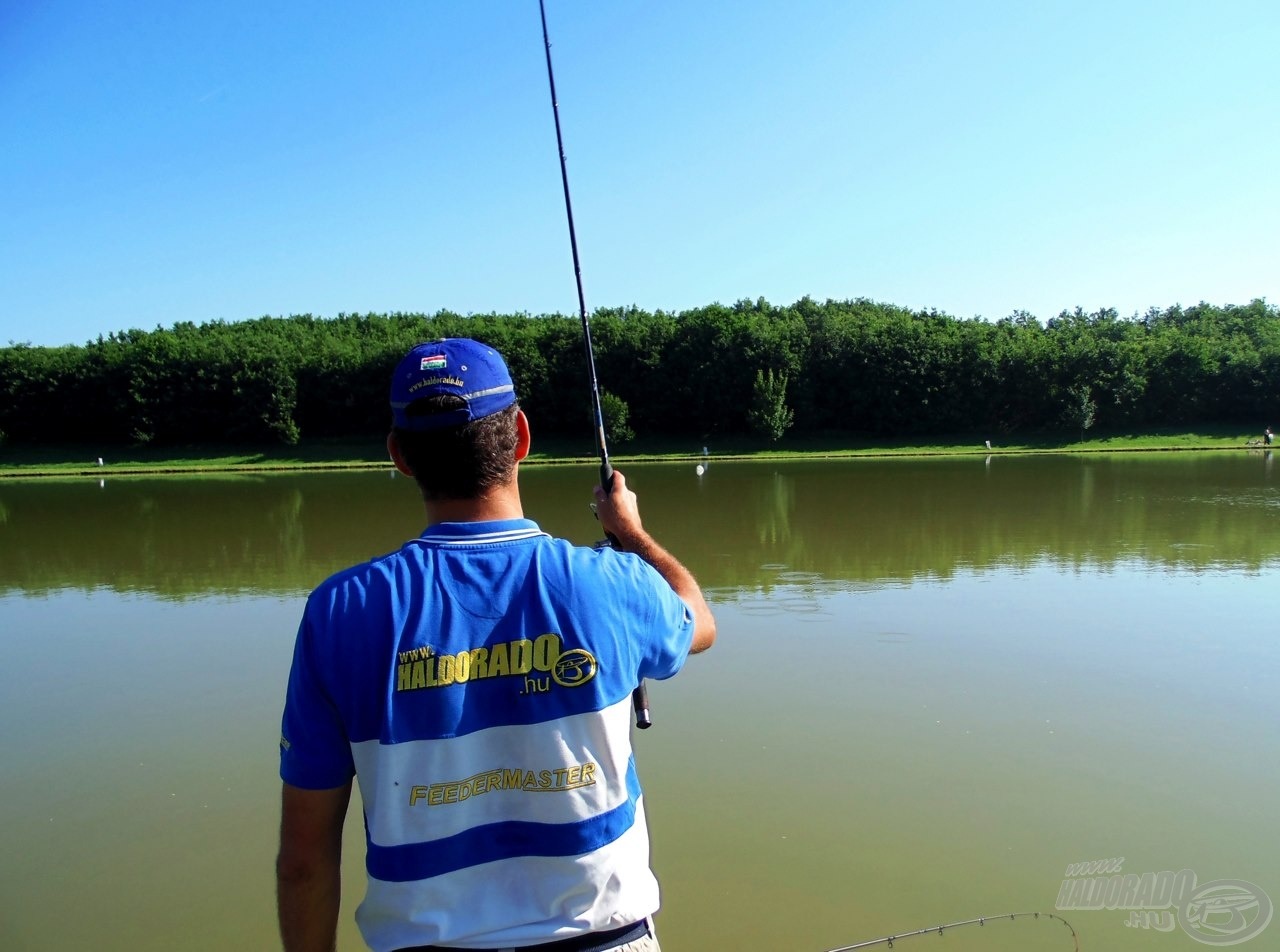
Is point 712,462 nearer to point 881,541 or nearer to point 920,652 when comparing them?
point 881,541

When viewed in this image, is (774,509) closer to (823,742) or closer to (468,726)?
(823,742)

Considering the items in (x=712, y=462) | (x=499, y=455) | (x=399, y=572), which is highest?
(x=499, y=455)

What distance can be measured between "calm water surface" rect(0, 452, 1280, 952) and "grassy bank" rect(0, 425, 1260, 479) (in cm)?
3509

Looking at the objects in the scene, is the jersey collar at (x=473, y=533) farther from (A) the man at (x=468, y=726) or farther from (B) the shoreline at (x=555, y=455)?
(B) the shoreline at (x=555, y=455)

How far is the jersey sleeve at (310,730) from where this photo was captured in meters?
1.62

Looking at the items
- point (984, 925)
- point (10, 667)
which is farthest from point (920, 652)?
point (10, 667)

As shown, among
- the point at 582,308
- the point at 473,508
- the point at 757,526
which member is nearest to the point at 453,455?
the point at 473,508

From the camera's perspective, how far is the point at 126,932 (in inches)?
183

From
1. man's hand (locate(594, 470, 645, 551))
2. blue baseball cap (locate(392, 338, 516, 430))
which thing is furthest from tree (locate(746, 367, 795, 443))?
blue baseball cap (locate(392, 338, 516, 430))

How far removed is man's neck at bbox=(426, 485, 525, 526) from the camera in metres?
1.81

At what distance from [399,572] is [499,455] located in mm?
332

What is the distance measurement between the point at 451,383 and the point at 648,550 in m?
0.69

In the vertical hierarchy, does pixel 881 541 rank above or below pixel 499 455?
below

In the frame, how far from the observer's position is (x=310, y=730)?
1.66 m
